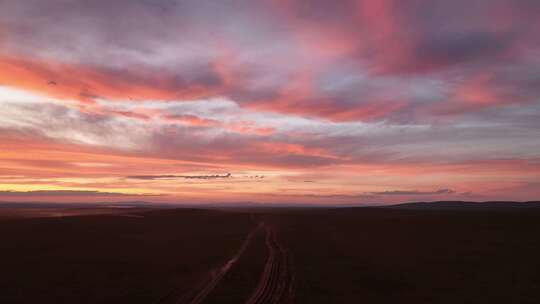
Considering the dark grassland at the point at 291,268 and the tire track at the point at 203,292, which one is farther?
the dark grassland at the point at 291,268

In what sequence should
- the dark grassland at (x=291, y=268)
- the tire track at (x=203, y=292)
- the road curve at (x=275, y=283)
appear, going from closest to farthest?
the tire track at (x=203, y=292), the road curve at (x=275, y=283), the dark grassland at (x=291, y=268)

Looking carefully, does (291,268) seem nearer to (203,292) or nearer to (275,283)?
(275,283)

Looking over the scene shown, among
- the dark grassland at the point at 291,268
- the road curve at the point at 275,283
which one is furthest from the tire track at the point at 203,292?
the road curve at the point at 275,283

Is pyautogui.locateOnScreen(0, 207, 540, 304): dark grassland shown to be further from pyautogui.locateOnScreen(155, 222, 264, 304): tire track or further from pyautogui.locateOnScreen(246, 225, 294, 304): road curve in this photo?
pyautogui.locateOnScreen(246, 225, 294, 304): road curve

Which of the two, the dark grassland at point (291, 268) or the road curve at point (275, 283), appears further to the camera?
the dark grassland at point (291, 268)

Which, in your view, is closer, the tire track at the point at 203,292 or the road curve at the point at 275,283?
the tire track at the point at 203,292

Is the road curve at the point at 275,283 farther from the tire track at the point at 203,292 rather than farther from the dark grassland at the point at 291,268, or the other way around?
the tire track at the point at 203,292

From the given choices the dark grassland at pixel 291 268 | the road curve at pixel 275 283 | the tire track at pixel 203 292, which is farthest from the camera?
the dark grassland at pixel 291 268

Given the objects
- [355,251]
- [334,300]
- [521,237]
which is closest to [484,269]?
[355,251]
